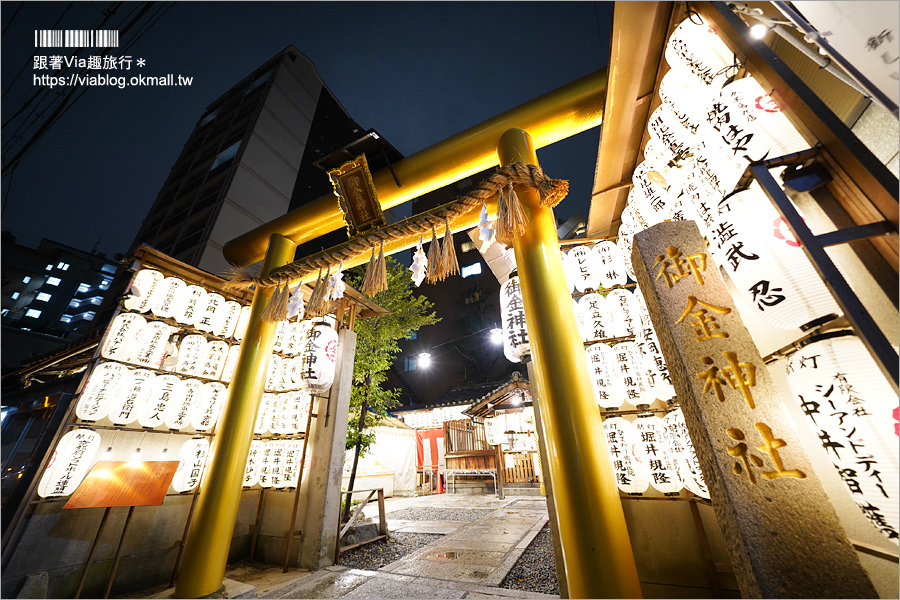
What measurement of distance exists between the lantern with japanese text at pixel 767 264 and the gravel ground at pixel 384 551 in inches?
A: 258

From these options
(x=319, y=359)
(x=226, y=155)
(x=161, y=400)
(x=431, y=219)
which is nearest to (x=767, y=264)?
(x=431, y=219)

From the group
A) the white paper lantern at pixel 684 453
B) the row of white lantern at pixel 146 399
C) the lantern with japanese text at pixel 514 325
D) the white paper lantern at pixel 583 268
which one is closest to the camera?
the white paper lantern at pixel 684 453

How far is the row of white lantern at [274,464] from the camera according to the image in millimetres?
6090

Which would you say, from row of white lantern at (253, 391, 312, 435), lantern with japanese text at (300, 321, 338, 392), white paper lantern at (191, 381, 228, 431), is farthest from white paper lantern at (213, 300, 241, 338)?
lantern with japanese text at (300, 321, 338, 392)

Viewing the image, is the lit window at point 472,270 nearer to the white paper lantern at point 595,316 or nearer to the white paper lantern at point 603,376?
the white paper lantern at point 595,316

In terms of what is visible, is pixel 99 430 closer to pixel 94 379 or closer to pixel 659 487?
pixel 94 379

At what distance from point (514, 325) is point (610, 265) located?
1.53 m

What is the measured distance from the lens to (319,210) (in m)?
6.44

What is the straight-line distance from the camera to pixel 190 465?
5633 mm

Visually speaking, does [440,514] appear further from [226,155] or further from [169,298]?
[226,155]

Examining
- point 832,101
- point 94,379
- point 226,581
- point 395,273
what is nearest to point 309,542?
point 226,581

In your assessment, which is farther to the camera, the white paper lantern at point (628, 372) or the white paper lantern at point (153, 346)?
the white paper lantern at point (153, 346)

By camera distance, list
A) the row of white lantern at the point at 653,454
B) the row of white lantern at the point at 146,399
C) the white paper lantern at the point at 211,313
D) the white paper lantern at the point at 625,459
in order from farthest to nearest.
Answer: the white paper lantern at the point at 211,313, the row of white lantern at the point at 146,399, the white paper lantern at the point at 625,459, the row of white lantern at the point at 653,454

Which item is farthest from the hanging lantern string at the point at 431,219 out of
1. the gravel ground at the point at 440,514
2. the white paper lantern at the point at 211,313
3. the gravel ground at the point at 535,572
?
the gravel ground at the point at 440,514
